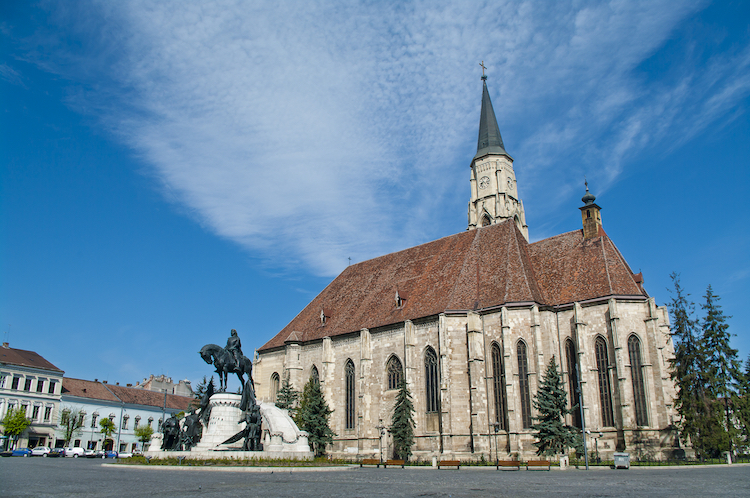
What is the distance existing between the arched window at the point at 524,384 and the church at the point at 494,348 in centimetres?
9

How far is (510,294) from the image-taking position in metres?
35.2

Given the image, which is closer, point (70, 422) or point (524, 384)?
point (524, 384)

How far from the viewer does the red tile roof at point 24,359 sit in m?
53.7

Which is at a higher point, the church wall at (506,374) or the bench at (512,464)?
the church wall at (506,374)

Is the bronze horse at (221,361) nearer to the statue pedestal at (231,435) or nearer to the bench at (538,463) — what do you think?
the statue pedestal at (231,435)

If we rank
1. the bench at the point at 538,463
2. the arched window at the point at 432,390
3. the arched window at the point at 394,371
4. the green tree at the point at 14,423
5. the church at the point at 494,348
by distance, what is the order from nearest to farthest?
the bench at the point at 538,463, the church at the point at 494,348, the arched window at the point at 432,390, the arched window at the point at 394,371, the green tree at the point at 14,423

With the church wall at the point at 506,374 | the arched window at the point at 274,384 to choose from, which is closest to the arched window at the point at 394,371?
the church wall at the point at 506,374

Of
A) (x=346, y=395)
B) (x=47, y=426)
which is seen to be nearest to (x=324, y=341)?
(x=346, y=395)

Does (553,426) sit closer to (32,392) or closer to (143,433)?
(143,433)

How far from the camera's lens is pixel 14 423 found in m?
47.3

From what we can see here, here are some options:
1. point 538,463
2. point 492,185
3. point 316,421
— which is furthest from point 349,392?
point 492,185

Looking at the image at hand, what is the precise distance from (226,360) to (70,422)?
38142 mm

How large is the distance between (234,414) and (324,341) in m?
17.4

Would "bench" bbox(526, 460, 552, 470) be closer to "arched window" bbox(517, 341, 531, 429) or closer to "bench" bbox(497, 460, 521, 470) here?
"bench" bbox(497, 460, 521, 470)
